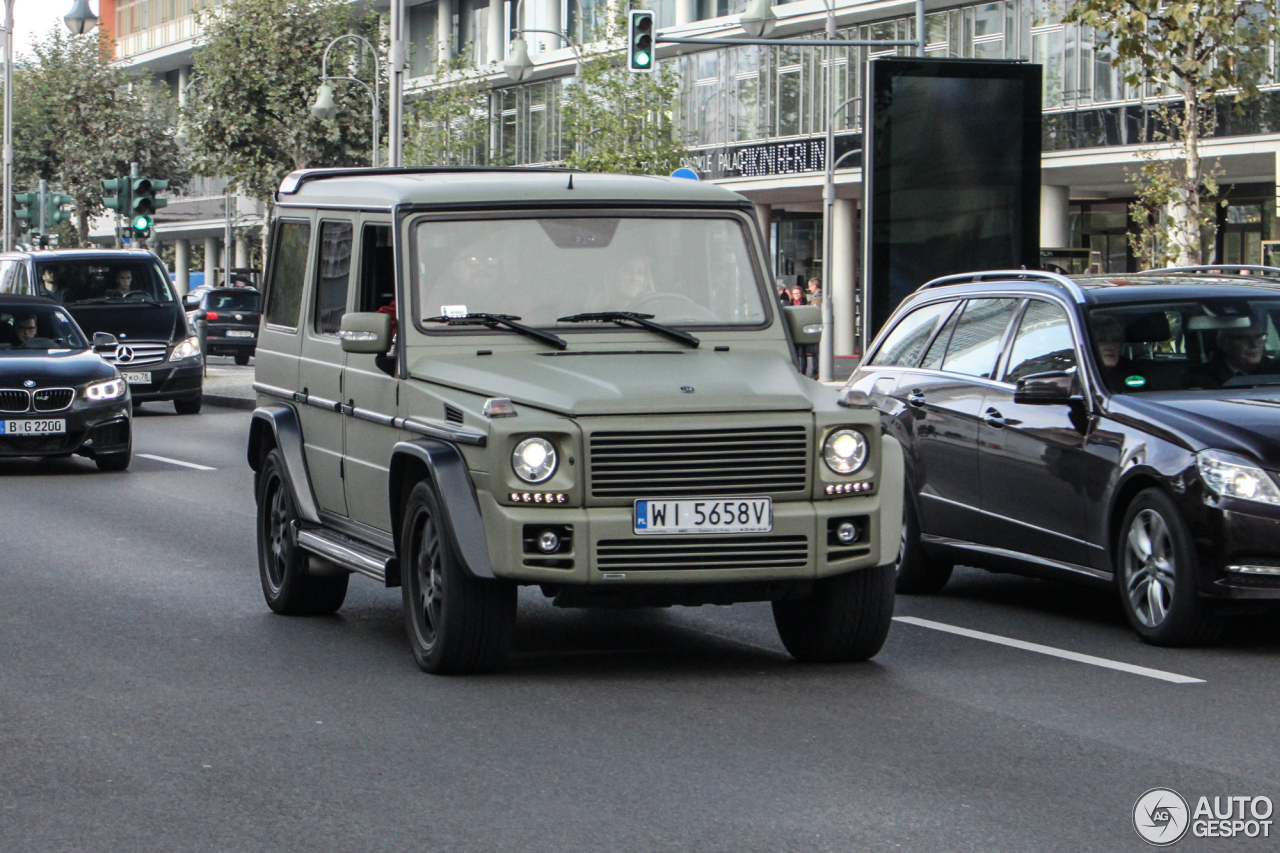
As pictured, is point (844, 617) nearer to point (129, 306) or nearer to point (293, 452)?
point (293, 452)

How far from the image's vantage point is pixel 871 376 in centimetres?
1149

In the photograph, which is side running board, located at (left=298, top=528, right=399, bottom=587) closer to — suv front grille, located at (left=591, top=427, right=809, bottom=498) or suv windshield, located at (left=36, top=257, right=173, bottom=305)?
suv front grille, located at (left=591, top=427, right=809, bottom=498)

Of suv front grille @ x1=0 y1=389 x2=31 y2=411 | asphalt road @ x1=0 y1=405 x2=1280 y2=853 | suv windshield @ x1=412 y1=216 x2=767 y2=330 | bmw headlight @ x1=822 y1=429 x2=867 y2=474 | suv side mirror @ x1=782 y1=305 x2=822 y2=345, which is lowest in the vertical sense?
asphalt road @ x1=0 y1=405 x2=1280 y2=853

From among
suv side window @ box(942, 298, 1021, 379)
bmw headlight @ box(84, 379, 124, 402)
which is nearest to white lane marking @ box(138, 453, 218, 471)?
bmw headlight @ box(84, 379, 124, 402)

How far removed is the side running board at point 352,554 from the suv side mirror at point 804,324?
74.6 inches

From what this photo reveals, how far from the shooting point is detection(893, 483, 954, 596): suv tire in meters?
10.7

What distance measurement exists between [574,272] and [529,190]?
1.34 feet

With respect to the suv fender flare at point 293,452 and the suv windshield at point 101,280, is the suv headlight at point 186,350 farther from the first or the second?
the suv fender flare at point 293,452

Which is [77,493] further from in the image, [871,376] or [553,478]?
[553,478]

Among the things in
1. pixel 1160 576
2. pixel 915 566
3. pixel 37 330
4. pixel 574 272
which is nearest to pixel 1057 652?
pixel 1160 576

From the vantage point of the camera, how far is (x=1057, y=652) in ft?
28.6

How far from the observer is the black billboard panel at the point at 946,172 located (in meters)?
18.8

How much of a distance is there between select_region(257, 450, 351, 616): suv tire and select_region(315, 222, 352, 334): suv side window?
726 millimetres

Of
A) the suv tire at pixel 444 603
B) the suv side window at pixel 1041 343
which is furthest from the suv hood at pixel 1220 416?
the suv tire at pixel 444 603
